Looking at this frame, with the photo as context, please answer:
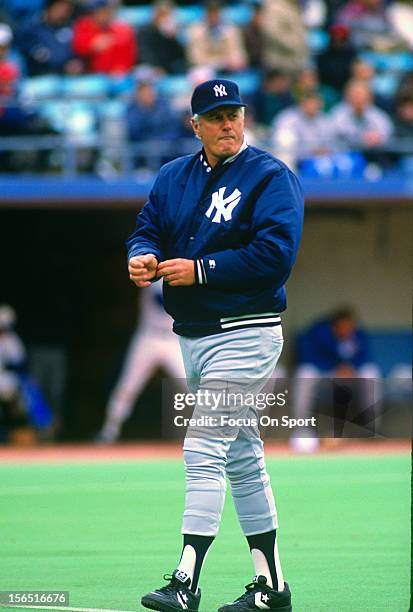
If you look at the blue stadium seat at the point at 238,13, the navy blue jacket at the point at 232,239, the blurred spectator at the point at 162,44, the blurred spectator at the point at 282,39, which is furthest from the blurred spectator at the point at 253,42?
the navy blue jacket at the point at 232,239

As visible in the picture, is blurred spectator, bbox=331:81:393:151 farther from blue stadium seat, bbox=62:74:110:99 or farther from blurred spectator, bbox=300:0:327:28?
blue stadium seat, bbox=62:74:110:99

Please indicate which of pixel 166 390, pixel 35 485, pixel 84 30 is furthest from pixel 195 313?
pixel 84 30

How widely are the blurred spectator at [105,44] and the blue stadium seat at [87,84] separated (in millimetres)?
106

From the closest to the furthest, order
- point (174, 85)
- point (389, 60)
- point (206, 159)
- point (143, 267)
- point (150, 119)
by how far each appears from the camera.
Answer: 1. point (143, 267)
2. point (206, 159)
3. point (150, 119)
4. point (174, 85)
5. point (389, 60)

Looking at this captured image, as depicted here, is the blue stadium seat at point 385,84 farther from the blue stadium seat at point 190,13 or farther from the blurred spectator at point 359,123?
the blue stadium seat at point 190,13

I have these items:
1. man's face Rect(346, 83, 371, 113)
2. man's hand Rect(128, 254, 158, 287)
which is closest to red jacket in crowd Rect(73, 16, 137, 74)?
man's face Rect(346, 83, 371, 113)

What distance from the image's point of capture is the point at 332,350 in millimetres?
14805

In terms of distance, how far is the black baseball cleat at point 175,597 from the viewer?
4844 mm

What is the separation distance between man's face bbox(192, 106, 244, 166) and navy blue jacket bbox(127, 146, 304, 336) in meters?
0.07

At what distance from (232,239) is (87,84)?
11.8 meters

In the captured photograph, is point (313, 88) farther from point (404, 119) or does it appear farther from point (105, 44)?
point (105, 44)

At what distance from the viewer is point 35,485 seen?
10453 millimetres

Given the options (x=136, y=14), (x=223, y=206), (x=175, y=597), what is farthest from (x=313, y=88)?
(x=175, y=597)

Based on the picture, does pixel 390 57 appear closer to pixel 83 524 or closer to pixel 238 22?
pixel 238 22
